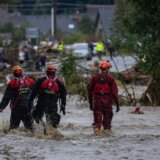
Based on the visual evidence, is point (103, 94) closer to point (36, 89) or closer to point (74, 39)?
point (36, 89)

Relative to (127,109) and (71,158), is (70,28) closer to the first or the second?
(127,109)

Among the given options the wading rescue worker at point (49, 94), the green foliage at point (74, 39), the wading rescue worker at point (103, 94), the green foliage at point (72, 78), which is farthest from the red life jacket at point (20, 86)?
the green foliage at point (74, 39)

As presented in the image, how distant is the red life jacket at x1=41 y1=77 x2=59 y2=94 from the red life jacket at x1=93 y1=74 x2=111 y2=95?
0.87 metres

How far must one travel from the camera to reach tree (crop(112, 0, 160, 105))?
80.2ft

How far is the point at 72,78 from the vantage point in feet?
84.8

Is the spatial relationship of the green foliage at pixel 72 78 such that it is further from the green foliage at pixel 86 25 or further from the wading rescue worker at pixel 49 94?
the green foliage at pixel 86 25

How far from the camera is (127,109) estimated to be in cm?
2395

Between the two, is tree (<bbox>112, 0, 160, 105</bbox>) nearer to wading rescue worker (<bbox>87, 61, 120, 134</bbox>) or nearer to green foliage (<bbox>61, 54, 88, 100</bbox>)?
green foliage (<bbox>61, 54, 88, 100</bbox>)

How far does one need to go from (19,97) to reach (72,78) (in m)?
9.82

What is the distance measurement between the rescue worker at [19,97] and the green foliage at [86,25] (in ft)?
289

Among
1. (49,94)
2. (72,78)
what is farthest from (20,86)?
(72,78)

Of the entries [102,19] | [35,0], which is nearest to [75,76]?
[102,19]

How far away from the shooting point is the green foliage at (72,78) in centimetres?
2517

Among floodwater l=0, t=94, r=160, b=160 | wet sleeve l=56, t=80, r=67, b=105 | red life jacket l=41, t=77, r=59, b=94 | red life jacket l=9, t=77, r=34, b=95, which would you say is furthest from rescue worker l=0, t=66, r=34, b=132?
wet sleeve l=56, t=80, r=67, b=105
